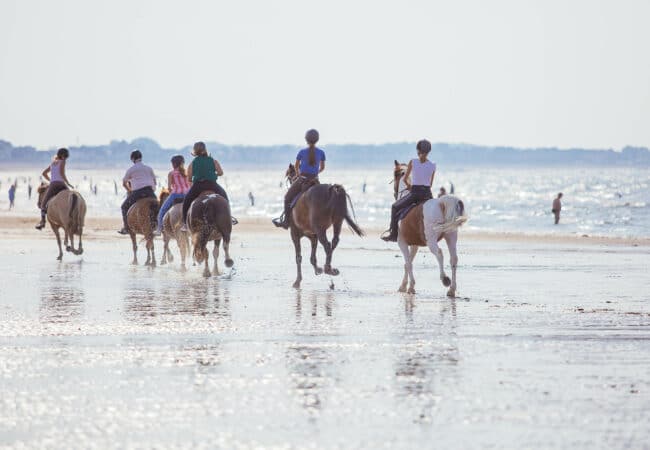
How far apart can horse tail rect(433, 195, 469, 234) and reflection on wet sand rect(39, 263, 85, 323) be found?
4.94 m

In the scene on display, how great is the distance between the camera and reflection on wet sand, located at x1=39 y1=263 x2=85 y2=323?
15.4 metres

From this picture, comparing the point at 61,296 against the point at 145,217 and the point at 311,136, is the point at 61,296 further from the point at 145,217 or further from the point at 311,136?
the point at 145,217

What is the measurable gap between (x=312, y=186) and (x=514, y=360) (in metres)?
9.39

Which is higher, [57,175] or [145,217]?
[57,175]

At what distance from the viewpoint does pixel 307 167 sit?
68.0 feet

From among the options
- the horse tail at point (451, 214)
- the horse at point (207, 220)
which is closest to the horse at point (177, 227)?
the horse at point (207, 220)

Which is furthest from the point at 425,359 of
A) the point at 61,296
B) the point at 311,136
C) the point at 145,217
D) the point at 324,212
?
Answer: the point at 145,217

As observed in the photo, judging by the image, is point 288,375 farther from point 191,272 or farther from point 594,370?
point 191,272

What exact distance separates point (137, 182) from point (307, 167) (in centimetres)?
666

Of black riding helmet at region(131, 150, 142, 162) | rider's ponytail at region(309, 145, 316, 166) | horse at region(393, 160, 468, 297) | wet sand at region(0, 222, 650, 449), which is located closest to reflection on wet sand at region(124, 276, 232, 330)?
wet sand at region(0, 222, 650, 449)

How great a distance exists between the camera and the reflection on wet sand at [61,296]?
50.4ft

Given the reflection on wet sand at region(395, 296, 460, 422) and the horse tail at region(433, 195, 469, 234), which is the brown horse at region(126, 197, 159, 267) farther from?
the reflection on wet sand at region(395, 296, 460, 422)

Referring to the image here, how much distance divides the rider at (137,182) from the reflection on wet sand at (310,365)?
11.0 meters

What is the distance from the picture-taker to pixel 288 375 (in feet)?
34.8
